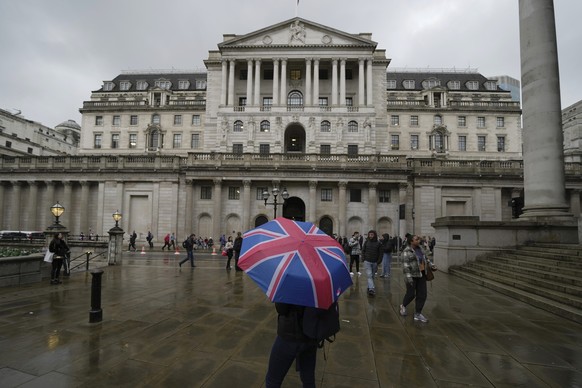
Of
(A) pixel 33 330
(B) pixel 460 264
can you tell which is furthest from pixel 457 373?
(B) pixel 460 264

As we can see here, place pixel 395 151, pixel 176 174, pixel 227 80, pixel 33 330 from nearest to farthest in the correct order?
pixel 33 330
pixel 176 174
pixel 227 80
pixel 395 151

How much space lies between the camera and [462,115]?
175ft

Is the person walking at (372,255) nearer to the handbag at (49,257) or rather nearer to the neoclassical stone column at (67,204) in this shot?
the handbag at (49,257)

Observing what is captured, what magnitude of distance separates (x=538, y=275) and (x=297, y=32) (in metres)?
39.3

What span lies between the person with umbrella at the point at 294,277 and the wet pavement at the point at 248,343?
4.93 feet

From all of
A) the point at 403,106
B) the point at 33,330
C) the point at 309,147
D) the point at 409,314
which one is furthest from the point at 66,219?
the point at 403,106

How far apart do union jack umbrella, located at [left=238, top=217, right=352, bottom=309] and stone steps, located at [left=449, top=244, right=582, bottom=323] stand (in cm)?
801

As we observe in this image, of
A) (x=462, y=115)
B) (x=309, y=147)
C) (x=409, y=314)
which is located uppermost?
(x=462, y=115)

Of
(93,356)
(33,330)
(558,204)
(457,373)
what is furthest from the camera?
(558,204)

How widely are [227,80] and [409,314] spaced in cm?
4008

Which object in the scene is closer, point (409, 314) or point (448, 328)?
point (448, 328)

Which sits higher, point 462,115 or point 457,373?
point 462,115

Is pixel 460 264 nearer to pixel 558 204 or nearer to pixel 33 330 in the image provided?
pixel 558 204

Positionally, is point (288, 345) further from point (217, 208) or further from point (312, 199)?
point (217, 208)
